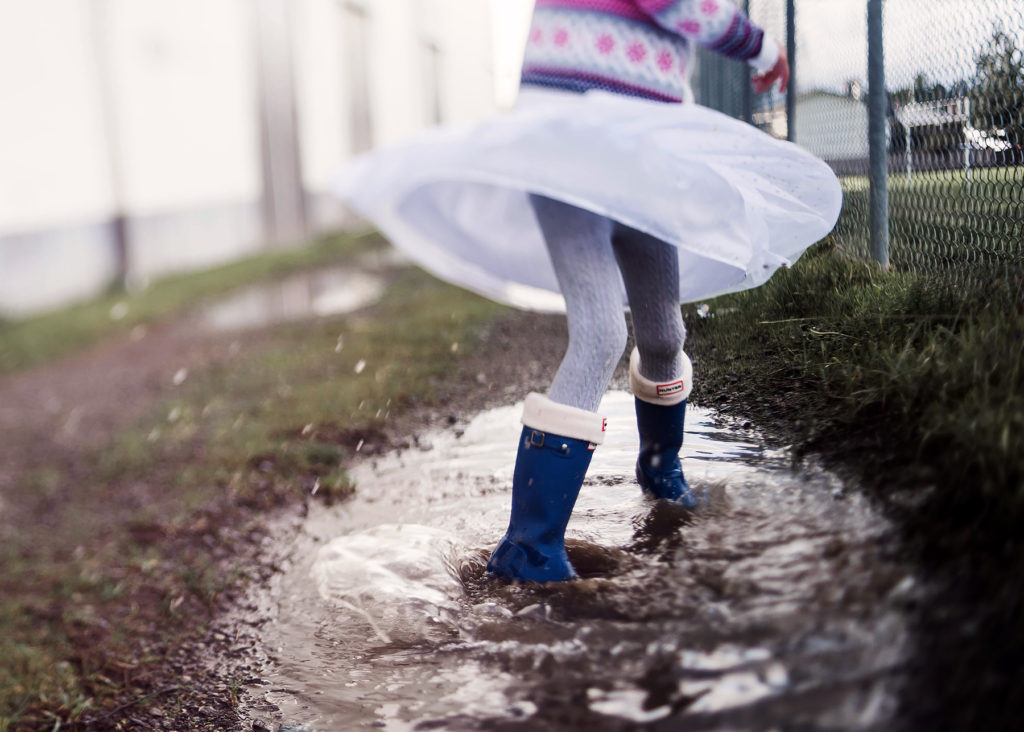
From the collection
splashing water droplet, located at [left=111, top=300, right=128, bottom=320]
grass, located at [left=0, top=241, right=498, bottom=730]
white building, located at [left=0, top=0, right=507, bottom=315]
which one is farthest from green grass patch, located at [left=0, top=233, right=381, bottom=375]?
grass, located at [left=0, top=241, right=498, bottom=730]

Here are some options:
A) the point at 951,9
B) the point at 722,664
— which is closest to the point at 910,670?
the point at 722,664

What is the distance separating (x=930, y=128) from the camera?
79.4 inches

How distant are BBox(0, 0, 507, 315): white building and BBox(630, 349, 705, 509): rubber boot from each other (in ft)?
25.4

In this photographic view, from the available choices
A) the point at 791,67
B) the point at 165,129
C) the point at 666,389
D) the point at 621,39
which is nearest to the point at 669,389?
the point at 666,389

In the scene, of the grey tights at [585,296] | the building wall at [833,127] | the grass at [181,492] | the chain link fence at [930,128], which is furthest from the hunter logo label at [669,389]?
the grass at [181,492]

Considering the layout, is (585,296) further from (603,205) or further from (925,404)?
(925,404)

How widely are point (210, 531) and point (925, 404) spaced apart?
2459 mm

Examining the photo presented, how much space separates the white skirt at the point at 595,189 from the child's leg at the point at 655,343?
91mm

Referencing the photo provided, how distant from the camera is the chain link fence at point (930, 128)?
5.87 feet

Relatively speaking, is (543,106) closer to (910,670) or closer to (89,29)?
(910,670)

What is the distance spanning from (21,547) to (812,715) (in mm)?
3709

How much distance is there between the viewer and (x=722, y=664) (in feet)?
3.93

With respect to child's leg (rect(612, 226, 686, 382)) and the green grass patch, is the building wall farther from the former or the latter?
the green grass patch

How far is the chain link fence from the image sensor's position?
1.79 meters
